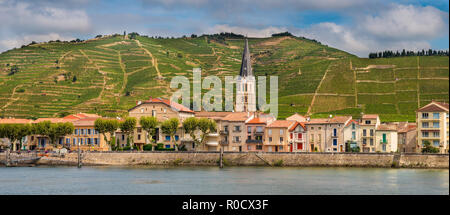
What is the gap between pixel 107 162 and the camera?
6359 cm

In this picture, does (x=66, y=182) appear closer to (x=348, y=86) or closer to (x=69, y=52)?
(x=348, y=86)

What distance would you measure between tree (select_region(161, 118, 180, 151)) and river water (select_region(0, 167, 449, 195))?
11.9m

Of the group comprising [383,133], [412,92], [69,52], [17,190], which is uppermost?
[69,52]

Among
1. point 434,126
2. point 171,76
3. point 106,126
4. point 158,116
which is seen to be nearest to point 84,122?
point 106,126

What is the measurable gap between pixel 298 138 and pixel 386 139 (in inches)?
384

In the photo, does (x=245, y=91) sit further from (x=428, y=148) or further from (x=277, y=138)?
(x=428, y=148)

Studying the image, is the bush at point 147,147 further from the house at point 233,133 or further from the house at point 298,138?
the house at point 298,138

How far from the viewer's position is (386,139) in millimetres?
61281

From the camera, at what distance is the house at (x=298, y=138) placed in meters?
66.5

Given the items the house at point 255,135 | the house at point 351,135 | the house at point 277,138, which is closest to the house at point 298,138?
the house at point 277,138

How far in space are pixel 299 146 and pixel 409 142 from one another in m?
11.4

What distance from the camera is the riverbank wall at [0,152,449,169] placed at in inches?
2141

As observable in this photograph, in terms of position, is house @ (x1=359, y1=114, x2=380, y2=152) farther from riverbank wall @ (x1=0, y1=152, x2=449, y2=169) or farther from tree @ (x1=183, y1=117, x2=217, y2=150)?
tree @ (x1=183, y1=117, x2=217, y2=150)
